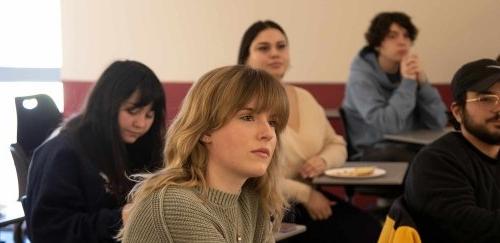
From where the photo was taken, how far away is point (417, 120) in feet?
14.3

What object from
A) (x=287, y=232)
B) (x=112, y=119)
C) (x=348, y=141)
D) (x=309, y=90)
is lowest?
(x=348, y=141)

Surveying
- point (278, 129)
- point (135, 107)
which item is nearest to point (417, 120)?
point (135, 107)

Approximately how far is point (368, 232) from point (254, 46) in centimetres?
105

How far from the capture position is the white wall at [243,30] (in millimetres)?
4852

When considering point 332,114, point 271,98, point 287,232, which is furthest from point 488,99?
Answer: point 332,114

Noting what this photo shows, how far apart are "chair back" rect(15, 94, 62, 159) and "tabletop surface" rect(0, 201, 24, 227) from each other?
449mm

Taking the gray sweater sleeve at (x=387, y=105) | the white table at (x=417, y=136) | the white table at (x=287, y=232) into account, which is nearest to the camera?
the white table at (x=287, y=232)

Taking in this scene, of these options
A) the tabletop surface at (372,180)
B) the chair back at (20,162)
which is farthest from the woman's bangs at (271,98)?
the chair back at (20,162)

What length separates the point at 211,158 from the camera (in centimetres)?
154

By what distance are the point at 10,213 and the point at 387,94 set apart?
2470 millimetres

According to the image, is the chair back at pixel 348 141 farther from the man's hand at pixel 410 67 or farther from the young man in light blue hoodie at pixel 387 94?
the man's hand at pixel 410 67

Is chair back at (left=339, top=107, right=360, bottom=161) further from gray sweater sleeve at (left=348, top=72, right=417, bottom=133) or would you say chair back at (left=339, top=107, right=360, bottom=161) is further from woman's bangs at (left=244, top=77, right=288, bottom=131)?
woman's bangs at (left=244, top=77, right=288, bottom=131)

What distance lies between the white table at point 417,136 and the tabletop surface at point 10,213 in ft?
6.75

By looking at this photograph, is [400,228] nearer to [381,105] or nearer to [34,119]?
[34,119]
